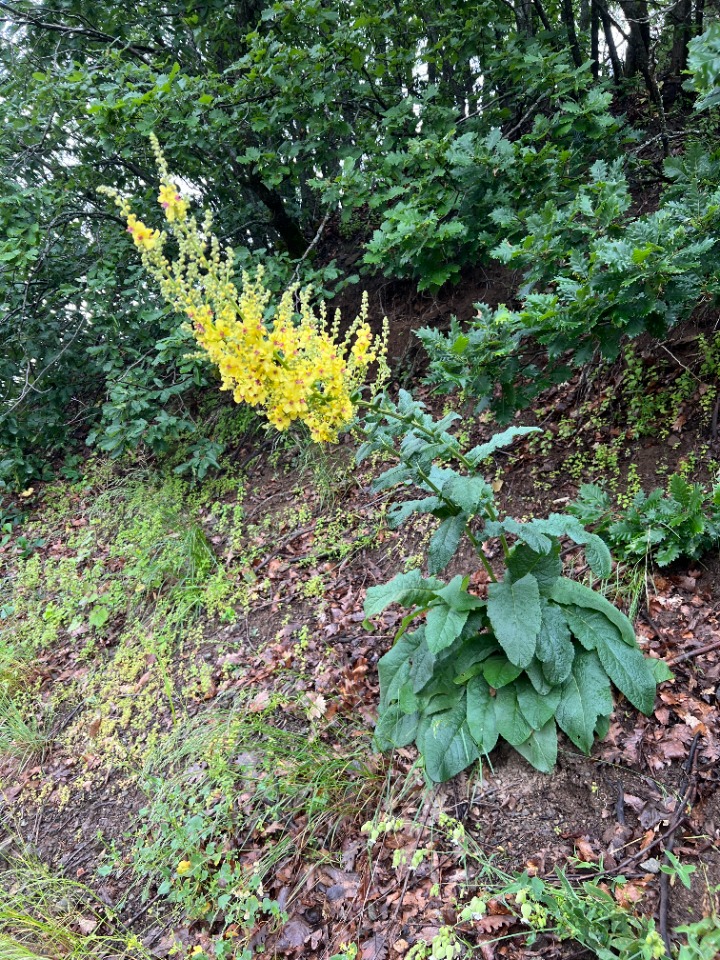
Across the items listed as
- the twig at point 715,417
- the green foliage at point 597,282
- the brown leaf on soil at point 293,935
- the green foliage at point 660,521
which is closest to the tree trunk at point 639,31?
the green foliage at point 597,282

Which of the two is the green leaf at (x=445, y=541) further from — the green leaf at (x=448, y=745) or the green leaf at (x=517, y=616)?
the green leaf at (x=448, y=745)

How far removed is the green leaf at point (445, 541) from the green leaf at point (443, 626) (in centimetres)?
21

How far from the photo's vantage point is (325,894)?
212 cm

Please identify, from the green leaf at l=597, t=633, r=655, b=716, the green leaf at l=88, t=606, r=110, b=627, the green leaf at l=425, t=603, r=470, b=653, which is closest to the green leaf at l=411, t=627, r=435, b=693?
the green leaf at l=425, t=603, r=470, b=653

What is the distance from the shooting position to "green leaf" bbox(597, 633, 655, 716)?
6.50 ft

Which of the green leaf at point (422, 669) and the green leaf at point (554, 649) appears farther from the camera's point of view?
the green leaf at point (422, 669)

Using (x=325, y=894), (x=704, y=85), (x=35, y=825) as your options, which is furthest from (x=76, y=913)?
(x=704, y=85)

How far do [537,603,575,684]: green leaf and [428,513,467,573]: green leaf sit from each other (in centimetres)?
44

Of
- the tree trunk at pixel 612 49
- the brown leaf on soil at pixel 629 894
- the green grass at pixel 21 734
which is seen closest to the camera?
the brown leaf on soil at pixel 629 894

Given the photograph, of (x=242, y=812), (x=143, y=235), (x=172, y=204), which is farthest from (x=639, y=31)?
(x=242, y=812)

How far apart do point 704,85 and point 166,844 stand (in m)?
3.53

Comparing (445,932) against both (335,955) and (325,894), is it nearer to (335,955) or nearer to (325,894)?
(335,955)

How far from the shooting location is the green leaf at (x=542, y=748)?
1.96 meters

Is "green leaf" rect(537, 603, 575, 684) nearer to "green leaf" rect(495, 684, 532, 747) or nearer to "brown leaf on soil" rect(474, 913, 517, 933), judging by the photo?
"green leaf" rect(495, 684, 532, 747)
